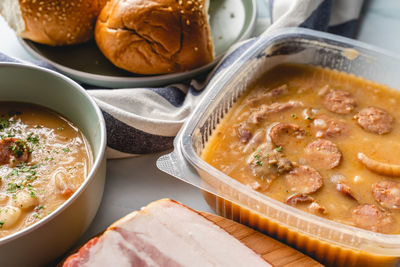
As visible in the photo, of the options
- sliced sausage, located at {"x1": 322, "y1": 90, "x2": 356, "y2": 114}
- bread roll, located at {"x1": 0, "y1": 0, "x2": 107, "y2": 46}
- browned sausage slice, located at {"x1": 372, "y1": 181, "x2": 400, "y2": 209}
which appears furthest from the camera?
bread roll, located at {"x1": 0, "y1": 0, "x2": 107, "y2": 46}

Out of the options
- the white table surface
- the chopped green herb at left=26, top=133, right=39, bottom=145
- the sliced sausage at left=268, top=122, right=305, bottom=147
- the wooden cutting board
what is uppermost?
the sliced sausage at left=268, top=122, right=305, bottom=147

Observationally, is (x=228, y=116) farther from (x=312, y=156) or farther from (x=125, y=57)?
(x=125, y=57)

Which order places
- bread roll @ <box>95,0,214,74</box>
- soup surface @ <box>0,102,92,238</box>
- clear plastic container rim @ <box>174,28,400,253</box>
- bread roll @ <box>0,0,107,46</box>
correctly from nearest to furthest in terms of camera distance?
1. clear plastic container rim @ <box>174,28,400,253</box>
2. soup surface @ <box>0,102,92,238</box>
3. bread roll @ <box>95,0,214,74</box>
4. bread roll @ <box>0,0,107,46</box>

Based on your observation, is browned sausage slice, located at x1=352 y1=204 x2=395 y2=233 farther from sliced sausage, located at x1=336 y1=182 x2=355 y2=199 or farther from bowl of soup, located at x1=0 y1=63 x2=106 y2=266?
bowl of soup, located at x1=0 y1=63 x2=106 y2=266

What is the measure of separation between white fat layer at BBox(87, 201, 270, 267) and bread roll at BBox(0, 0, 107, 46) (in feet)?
4.48

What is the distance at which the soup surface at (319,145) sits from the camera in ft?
7.41

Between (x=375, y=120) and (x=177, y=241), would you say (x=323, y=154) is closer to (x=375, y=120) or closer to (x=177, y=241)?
(x=375, y=120)

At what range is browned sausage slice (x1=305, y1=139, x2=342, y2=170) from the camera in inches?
93.7

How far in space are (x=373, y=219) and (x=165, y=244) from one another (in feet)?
2.97

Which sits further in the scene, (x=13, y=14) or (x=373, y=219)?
(x=13, y=14)

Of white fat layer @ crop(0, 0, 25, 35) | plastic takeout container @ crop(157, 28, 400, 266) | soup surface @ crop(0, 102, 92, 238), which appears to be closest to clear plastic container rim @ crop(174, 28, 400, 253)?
plastic takeout container @ crop(157, 28, 400, 266)

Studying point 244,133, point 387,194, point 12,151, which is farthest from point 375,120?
point 12,151

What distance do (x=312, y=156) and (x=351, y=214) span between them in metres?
0.34

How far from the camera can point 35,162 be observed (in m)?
2.31
